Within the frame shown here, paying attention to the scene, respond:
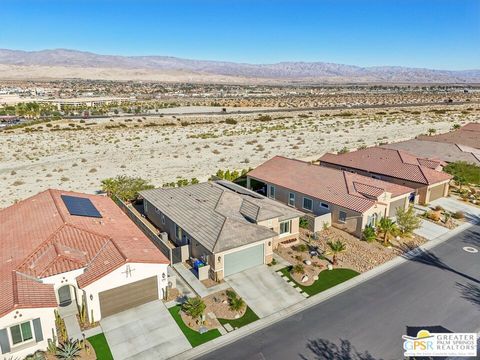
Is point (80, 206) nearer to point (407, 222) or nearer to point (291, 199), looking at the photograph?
point (291, 199)

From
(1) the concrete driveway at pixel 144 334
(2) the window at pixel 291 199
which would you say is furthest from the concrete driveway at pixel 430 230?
(1) the concrete driveway at pixel 144 334

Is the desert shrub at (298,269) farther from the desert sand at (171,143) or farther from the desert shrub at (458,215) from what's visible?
the desert sand at (171,143)

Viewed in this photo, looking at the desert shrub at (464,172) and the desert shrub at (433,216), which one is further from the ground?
the desert shrub at (464,172)

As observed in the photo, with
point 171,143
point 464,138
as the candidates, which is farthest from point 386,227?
point 171,143

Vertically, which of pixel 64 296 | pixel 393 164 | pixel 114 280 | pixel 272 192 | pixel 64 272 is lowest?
pixel 64 296

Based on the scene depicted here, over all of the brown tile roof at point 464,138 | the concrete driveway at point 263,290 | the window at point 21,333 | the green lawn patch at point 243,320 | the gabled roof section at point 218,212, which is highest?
the brown tile roof at point 464,138

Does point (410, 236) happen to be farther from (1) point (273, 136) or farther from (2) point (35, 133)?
(2) point (35, 133)

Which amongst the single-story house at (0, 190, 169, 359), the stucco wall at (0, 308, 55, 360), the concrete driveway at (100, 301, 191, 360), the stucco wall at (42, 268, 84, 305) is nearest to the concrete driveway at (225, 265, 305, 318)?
the concrete driveway at (100, 301, 191, 360)
